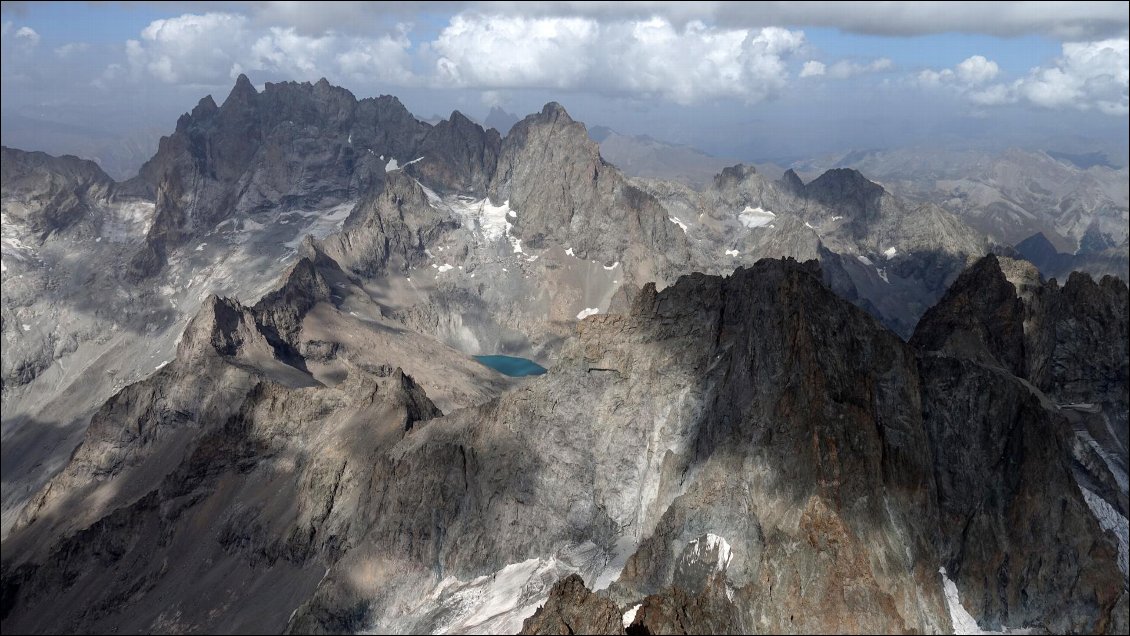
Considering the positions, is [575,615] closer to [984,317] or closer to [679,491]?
[679,491]

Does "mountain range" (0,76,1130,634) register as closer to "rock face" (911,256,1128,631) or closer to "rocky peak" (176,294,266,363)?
"rock face" (911,256,1128,631)

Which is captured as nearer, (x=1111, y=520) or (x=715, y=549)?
(x=715, y=549)

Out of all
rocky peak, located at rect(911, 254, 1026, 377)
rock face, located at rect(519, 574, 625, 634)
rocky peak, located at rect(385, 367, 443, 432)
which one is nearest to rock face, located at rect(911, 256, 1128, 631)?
rocky peak, located at rect(911, 254, 1026, 377)

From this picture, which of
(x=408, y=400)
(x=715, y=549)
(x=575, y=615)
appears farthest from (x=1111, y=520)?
(x=408, y=400)

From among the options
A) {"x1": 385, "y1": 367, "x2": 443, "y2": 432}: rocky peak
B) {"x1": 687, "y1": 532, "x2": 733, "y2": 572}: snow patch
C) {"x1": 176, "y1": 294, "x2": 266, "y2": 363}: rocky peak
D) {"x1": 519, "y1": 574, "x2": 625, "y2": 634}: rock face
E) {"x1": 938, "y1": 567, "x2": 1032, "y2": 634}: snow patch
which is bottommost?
{"x1": 176, "y1": 294, "x2": 266, "y2": 363}: rocky peak

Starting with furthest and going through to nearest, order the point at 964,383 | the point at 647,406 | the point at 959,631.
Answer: the point at 647,406 < the point at 964,383 < the point at 959,631

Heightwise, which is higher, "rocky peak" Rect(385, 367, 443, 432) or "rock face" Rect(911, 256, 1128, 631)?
"rock face" Rect(911, 256, 1128, 631)

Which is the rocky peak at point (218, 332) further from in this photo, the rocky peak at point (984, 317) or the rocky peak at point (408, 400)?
the rocky peak at point (984, 317)

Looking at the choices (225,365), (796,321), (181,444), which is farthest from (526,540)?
(225,365)

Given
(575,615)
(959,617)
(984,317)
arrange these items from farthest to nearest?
1. (984,317)
2. (959,617)
3. (575,615)

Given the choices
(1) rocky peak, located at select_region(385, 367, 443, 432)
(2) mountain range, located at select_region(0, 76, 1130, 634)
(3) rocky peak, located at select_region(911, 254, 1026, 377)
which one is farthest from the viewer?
(1) rocky peak, located at select_region(385, 367, 443, 432)

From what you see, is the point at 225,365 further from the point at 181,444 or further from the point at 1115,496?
the point at 1115,496
